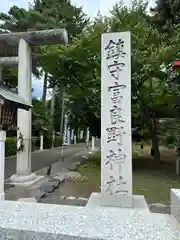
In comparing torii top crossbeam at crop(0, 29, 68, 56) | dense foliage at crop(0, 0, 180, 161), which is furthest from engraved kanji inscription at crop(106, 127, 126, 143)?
torii top crossbeam at crop(0, 29, 68, 56)

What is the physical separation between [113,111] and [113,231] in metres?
3.60

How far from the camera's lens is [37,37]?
337 inches

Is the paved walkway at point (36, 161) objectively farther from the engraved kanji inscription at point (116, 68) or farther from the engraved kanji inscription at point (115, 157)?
the engraved kanji inscription at point (116, 68)

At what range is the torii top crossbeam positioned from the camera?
8375mm

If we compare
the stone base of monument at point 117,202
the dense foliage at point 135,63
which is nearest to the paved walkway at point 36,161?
the dense foliage at point 135,63

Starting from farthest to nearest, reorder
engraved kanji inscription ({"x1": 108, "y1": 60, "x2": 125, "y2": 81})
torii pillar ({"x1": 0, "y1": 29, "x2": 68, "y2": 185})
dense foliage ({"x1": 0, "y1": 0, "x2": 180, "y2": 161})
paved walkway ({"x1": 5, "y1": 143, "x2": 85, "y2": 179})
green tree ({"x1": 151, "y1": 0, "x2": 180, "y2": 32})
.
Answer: green tree ({"x1": 151, "y1": 0, "x2": 180, "y2": 32}) < paved walkway ({"x1": 5, "y1": 143, "x2": 85, "y2": 179}) < dense foliage ({"x1": 0, "y1": 0, "x2": 180, "y2": 161}) < torii pillar ({"x1": 0, "y1": 29, "x2": 68, "y2": 185}) < engraved kanji inscription ({"x1": 108, "y1": 60, "x2": 125, "y2": 81})

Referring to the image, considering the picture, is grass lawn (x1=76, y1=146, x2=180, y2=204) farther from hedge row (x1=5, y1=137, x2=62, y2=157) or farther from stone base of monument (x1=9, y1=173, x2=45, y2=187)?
hedge row (x1=5, y1=137, x2=62, y2=157)

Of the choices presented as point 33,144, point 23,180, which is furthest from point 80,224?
point 33,144

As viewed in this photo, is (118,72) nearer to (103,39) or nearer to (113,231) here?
A: (103,39)

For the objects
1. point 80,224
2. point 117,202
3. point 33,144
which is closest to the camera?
point 80,224

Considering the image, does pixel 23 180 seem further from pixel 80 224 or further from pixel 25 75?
pixel 80 224

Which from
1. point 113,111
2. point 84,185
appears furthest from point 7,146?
point 113,111

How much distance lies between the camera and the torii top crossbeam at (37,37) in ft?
27.5

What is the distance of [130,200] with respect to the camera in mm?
5398
